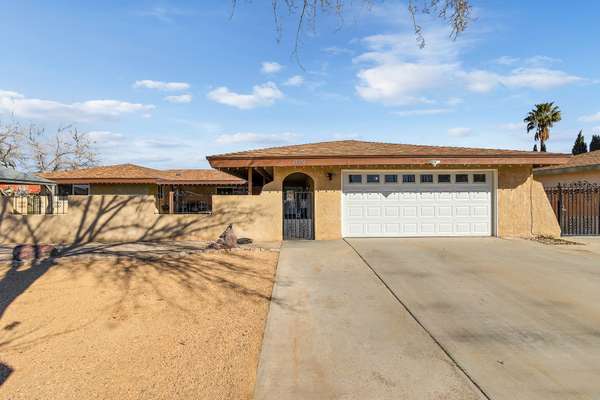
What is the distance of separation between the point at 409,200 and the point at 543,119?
37.8m

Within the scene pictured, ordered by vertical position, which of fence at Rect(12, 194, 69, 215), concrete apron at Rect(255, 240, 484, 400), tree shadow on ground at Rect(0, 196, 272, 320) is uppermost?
fence at Rect(12, 194, 69, 215)

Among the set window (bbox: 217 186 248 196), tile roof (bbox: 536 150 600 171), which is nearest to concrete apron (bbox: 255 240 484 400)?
tile roof (bbox: 536 150 600 171)

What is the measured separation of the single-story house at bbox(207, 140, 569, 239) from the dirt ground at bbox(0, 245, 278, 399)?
15.8ft

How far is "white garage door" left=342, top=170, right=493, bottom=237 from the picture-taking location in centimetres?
1349

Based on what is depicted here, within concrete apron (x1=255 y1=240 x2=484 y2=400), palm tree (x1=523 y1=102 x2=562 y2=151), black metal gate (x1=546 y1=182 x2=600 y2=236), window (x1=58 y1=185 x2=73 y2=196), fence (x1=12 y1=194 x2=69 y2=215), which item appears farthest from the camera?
palm tree (x1=523 y1=102 x2=562 y2=151)

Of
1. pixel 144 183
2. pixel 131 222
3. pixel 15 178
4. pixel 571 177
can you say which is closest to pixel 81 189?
pixel 144 183

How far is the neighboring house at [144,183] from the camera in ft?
70.4

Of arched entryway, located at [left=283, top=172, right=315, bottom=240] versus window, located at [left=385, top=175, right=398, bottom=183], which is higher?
window, located at [left=385, top=175, right=398, bottom=183]

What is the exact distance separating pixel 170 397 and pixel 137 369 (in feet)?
2.43

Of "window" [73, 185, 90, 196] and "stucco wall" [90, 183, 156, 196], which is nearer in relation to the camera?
"stucco wall" [90, 183, 156, 196]

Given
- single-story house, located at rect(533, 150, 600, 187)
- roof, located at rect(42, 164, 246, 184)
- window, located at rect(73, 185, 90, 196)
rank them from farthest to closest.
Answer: window, located at rect(73, 185, 90, 196)
roof, located at rect(42, 164, 246, 184)
single-story house, located at rect(533, 150, 600, 187)

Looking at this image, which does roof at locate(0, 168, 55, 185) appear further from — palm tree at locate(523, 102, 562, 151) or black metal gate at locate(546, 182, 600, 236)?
palm tree at locate(523, 102, 562, 151)

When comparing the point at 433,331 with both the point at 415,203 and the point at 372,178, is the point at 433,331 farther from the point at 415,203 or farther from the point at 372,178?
the point at 415,203

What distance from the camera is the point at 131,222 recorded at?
43.8ft
